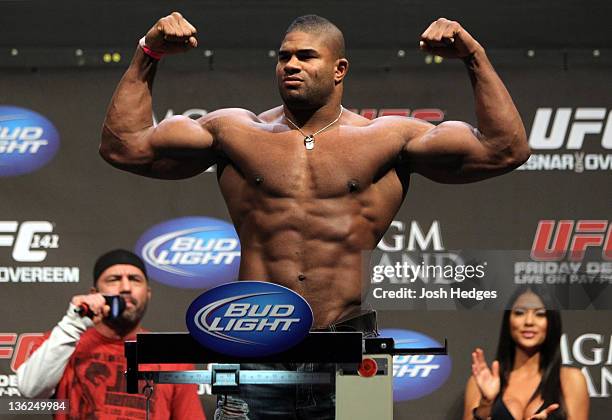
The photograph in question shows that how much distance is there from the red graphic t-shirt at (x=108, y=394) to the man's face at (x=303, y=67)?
2041 millimetres

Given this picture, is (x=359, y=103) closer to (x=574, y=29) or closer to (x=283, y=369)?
(x=574, y=29)

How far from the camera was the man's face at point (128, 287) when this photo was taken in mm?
5305

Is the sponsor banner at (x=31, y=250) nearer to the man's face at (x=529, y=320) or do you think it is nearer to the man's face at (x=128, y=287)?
the man's face at (x=128, y=287)

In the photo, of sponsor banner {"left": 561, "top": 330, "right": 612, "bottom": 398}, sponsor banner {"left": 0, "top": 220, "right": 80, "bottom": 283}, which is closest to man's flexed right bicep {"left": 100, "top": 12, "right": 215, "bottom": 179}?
sponsor banner {"left": 0, "top": 220, "right": 80, "bottom": 283}

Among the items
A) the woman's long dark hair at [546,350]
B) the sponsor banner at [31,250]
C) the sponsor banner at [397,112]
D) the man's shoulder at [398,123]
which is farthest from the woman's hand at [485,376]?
the man's shoulder at [398,123]

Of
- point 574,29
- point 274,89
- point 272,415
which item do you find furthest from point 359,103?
point 272,415

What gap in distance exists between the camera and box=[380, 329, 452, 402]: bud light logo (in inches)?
207

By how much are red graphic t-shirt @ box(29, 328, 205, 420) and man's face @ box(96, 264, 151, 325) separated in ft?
0.58

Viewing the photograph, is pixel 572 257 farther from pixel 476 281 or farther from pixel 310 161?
pixel 310 161

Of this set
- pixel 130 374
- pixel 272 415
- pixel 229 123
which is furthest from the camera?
pixel 229 123

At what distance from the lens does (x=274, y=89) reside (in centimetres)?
541

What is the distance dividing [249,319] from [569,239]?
102 inches

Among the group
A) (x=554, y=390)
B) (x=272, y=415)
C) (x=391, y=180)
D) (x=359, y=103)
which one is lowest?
(x=272, y=415)

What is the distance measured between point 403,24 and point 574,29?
2.40 feet
